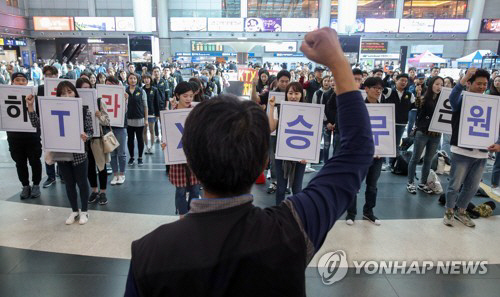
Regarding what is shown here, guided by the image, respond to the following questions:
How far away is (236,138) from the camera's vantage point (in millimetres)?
893

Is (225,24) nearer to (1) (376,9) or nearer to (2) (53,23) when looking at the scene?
(1) (376,9)

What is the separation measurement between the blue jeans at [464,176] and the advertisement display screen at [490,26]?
29994 mm

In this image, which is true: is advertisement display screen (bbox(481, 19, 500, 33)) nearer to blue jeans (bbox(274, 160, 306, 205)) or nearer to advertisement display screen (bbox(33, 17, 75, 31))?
blue jeans (bbox(274, 160, 306, 205))

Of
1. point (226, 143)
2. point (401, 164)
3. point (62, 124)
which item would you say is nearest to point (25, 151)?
point (62, 124)

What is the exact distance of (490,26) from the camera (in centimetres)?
2755

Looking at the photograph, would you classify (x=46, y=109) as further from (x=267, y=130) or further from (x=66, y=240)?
(x=267, y=130)

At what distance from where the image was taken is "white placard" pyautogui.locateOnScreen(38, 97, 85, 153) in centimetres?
415

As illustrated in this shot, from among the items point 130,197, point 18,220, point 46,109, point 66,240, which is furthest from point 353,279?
point 18,220

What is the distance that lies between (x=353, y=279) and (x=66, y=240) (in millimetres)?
A: 3307

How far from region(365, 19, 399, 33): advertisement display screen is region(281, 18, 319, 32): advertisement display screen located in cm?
439

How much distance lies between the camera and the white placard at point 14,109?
480 centimetres

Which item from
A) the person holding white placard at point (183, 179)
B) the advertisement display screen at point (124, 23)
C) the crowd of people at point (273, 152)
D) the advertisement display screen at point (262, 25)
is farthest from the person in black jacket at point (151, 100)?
the advertisement display screen at point (124, 23)

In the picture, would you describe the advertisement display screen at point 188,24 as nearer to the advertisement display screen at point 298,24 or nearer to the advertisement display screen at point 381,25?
the advertisement display screen at point 298,24

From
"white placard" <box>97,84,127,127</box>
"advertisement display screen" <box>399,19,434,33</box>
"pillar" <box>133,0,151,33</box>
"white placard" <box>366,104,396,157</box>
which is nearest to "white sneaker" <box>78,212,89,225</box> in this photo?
"white placard" <box>97,84,127,127</box>
